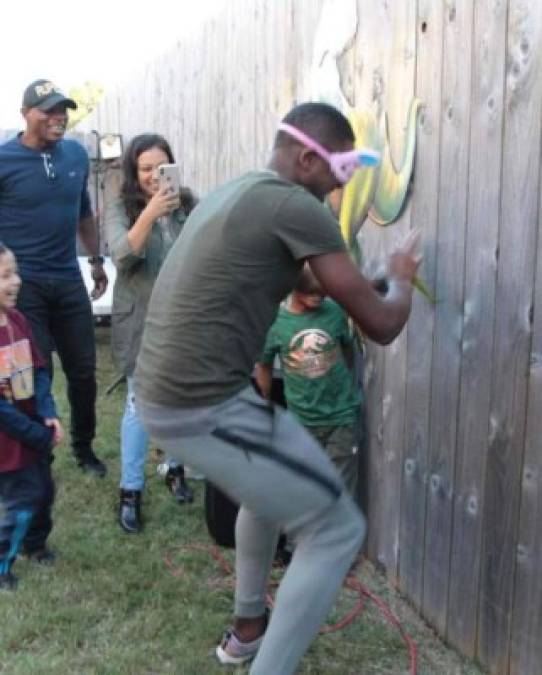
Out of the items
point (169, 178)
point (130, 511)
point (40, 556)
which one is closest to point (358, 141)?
point (169, 178)

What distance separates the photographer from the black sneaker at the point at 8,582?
3770mm

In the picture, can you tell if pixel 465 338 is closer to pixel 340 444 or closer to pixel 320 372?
pixel 320 372

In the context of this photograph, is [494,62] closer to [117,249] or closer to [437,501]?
[437,501]

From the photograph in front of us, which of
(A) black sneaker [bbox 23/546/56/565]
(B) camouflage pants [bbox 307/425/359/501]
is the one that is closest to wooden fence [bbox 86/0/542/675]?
(B) camouflage pants [bbox 307/425/359/501]

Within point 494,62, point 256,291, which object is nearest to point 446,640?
point 256,291

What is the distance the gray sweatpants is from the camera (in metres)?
2.52

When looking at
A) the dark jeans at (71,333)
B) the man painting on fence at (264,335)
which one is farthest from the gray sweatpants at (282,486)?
the dark jeans at (71,333)

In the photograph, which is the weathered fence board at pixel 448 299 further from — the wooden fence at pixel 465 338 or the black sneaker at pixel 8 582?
the black sneaker at pixel 8 582

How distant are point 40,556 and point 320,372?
1512 millimetres

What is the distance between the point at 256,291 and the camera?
2.50 m

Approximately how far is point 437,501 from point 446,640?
513 millimetres

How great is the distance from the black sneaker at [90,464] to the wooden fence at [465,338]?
195 centimetres

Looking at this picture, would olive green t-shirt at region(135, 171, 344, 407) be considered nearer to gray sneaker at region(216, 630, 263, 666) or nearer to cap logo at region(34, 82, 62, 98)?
gray sneaker at region(216, 630, 263, 666)

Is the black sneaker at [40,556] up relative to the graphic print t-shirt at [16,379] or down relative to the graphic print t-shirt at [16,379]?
down
